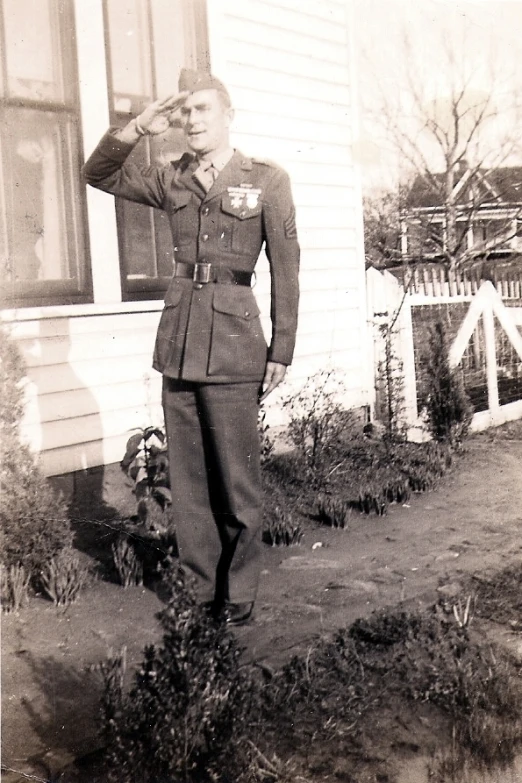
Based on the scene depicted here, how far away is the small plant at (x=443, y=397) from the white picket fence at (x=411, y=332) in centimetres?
17

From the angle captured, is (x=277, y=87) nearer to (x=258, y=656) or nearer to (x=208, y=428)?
(x=208, y=428)

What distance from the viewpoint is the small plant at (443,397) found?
633cm

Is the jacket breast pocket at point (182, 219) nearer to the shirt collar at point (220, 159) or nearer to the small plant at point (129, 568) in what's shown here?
the shirt collar at point (220, 159)

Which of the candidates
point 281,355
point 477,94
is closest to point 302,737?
point 281,355

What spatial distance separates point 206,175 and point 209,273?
388mm

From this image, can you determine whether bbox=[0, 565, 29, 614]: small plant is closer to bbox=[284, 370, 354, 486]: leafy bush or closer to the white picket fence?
bbox=[284, 370, 354, 486]: leafy bush

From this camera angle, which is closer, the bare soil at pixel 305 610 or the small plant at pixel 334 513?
the bare soil at pixel 305 610

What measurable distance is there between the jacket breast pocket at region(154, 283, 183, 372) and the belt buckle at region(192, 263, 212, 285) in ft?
0.30

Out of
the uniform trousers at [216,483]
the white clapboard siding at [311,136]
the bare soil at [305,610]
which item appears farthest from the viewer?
the white clapboard siding at [311,136]

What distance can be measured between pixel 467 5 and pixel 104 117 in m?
2.21

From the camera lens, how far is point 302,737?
2283 mm

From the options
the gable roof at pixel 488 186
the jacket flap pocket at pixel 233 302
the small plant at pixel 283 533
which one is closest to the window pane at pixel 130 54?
the jacket flap pocket at pixel 233 302

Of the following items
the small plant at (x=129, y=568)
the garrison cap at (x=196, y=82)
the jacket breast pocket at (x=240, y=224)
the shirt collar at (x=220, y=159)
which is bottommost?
the small plant at (x=129, y=568)

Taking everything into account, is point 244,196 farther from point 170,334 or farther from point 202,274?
point 170,334
